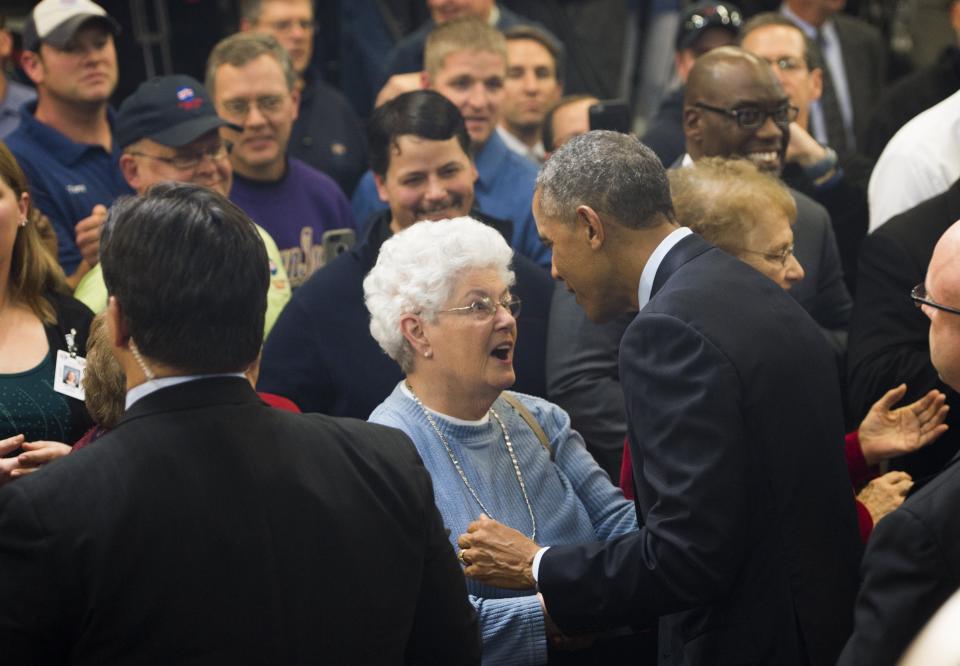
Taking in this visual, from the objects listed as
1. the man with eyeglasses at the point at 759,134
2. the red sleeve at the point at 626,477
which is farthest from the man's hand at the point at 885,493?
the man with eyeglasses at the point at 759,134

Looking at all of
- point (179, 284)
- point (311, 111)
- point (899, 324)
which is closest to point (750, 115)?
point (899, 324)

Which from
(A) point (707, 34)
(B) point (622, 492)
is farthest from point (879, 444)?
(A) point (707, 34)

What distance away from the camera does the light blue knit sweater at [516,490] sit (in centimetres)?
289

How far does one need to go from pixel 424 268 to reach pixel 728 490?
0.95 metres

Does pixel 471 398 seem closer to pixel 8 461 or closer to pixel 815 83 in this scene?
pixel 8 461

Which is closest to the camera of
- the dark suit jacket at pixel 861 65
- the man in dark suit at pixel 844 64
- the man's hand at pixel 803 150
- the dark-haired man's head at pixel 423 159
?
the dark-haired man's head at pixel 423 159

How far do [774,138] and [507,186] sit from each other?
109cm

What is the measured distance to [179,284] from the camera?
6.52 feet

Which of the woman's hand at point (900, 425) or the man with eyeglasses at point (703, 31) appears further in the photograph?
the man with eyeglasses at point (703, 31)

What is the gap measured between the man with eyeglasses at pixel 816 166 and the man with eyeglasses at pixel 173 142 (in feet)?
6.16

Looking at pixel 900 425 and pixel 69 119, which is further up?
pixel 69 119

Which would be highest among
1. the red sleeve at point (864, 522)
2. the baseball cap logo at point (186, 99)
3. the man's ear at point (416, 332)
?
the baseball cap logo at point (186, 99)

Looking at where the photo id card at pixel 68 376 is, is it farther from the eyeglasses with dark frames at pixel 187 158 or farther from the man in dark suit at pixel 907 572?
the man in dark suit at pixel 907 572

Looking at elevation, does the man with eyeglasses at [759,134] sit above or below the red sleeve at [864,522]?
above
